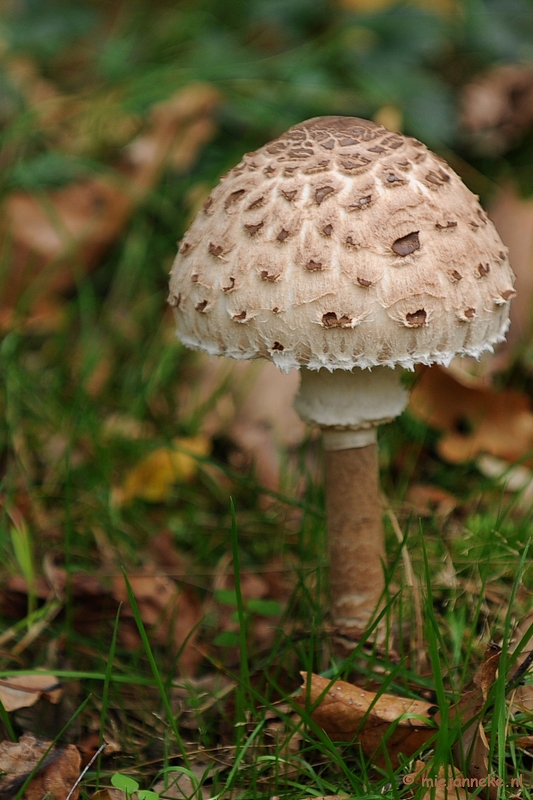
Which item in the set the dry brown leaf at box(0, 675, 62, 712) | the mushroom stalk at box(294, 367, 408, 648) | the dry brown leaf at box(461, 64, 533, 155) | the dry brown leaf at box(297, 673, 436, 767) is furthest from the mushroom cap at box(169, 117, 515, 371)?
the dry brown leaf at box(461, 64, 533, 155)

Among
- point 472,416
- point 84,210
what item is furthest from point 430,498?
point 84,210

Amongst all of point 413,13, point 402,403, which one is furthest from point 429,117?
point 402,403

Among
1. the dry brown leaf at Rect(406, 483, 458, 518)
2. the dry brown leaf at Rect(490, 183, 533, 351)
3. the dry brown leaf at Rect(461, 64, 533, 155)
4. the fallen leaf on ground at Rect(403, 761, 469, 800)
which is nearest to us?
the fallen leaf on ground at Rect(403, 761, 469, 800)

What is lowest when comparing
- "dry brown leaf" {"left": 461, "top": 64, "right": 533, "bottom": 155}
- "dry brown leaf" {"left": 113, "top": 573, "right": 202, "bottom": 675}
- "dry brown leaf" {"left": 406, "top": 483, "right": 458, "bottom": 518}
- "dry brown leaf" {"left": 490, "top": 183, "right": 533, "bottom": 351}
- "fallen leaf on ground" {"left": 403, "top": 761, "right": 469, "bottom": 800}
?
"dry brown leaf" {"left": 113, "top": 573, "right": 202, "bottom": 675}

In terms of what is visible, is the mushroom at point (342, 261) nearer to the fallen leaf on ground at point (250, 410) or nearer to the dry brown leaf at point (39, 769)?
the dry brown leaf at point (39, 769)

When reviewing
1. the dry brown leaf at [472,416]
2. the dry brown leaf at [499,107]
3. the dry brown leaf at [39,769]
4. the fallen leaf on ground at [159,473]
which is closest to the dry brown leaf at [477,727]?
the dry brown leaf at [39,769]

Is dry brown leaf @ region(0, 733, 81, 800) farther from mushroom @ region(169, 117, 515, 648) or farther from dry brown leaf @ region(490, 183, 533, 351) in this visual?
dry brown leaf @ region(490, 183, 533, 351)

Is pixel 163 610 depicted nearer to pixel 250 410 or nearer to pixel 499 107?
pixel 250 410
